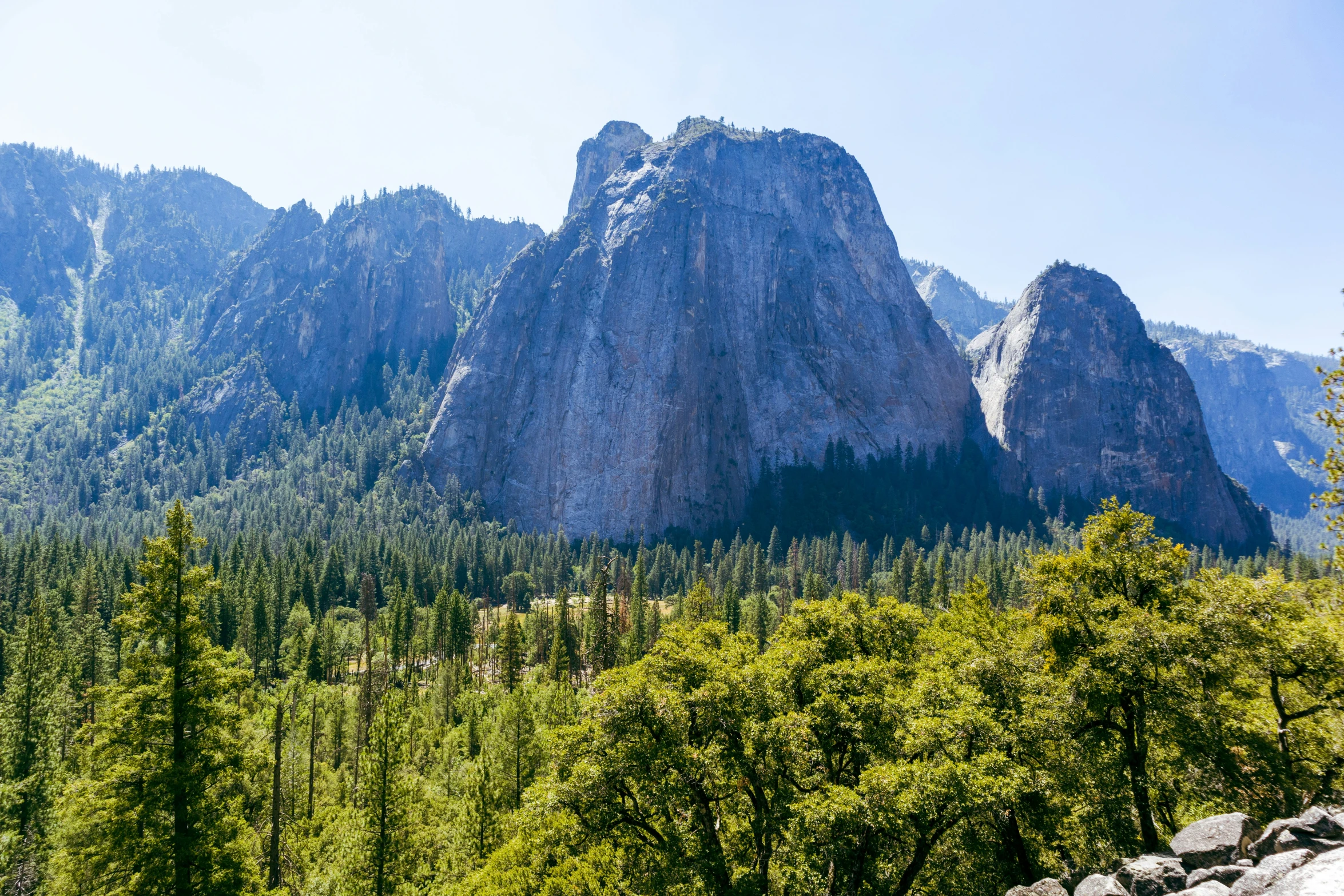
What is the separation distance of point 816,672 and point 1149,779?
37.0 feet

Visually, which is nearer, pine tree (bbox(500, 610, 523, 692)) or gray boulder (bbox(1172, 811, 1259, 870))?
gray boulder (bbox(1172, 811, 1259, 870))

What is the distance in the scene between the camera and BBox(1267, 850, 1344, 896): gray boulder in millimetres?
11781

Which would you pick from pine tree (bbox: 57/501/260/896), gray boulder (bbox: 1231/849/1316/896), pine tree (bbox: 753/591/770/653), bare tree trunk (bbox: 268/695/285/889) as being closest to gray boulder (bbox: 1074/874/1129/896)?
gray boulder (bbox: 1231/849/1316/896)

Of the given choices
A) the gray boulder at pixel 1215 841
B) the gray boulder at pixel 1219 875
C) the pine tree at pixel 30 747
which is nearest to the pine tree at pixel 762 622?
the pine tree at pixel 30 747

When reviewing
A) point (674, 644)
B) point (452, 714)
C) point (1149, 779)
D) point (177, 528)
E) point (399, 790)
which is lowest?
point (452, 714)

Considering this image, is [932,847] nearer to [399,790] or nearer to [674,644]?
[674,644]

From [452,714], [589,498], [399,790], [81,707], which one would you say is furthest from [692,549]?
[399,790]

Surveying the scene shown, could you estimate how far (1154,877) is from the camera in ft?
52.1

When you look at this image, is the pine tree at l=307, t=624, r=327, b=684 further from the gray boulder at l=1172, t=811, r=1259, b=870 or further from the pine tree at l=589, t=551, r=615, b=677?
the gray boulder at l=1172, t=811, r=1259, b=870

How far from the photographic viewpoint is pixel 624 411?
199250 mm

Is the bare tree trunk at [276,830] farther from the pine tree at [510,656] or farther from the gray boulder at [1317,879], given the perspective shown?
the gray boulder at [1317,879]

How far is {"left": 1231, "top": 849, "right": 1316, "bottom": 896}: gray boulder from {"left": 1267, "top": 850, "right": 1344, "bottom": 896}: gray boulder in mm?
716

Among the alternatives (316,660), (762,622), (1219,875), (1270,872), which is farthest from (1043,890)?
(316,660)

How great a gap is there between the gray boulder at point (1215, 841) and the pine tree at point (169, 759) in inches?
1098
